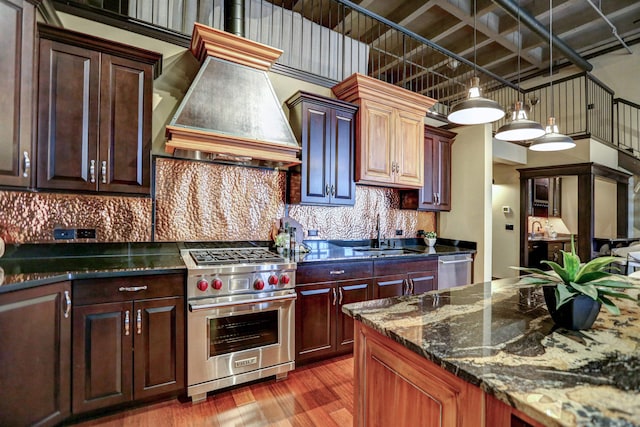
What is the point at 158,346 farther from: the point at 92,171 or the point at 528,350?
the point at 528,350

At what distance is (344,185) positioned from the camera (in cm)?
319

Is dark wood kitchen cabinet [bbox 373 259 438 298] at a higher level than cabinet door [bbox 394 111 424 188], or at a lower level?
lower

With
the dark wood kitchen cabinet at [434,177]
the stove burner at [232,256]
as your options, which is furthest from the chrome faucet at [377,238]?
the stove burner at [232,256]

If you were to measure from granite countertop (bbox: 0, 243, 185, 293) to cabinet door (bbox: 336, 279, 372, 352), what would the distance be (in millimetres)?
1376

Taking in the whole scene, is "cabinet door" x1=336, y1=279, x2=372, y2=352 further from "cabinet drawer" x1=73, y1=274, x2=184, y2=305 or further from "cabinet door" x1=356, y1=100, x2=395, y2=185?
"cabinet drawer" x1=73, y1=274, x2=184, y2=305

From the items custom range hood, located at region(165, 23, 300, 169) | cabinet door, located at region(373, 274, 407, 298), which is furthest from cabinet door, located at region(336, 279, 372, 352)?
custom range hood, located at region(165, 23, 300, 169)

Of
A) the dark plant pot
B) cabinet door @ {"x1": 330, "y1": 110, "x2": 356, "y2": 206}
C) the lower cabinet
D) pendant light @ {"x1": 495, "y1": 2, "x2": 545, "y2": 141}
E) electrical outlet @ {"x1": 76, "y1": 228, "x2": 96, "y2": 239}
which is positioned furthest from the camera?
cabinet door @ {"x1": 330, "y1": 110, "x2": 356, "y2": 206}

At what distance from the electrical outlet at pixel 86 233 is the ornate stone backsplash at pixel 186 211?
1.3 inches

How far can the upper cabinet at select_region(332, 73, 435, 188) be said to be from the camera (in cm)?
322

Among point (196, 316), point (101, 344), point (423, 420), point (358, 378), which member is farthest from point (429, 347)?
point (101, 344)

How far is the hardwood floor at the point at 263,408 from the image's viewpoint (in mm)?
1956

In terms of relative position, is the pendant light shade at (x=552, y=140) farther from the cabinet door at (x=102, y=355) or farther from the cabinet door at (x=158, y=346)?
the cabinet door at (x=102, y=355)

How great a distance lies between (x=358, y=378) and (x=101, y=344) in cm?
164

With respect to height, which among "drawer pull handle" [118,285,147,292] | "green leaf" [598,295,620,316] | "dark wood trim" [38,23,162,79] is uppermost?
"dark wood trim" [38,23,162,79]
